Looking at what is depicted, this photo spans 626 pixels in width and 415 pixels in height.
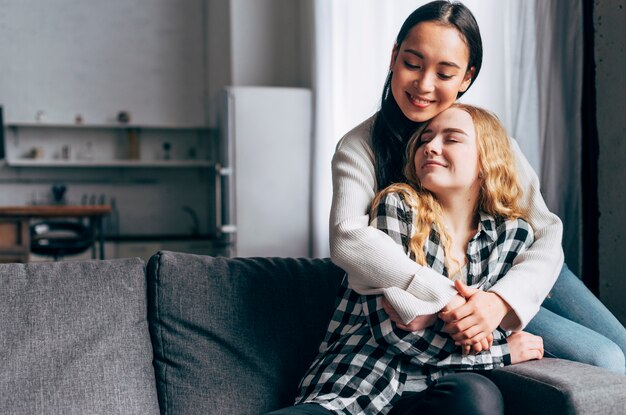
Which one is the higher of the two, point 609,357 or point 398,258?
point 398,258

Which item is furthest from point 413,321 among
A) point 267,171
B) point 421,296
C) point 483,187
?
point 267,171

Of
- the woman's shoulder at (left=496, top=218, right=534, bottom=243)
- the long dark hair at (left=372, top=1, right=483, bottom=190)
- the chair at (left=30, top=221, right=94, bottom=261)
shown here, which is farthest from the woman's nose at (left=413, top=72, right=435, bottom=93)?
the chair at (left=30, top=221, right=94, bottom=261)

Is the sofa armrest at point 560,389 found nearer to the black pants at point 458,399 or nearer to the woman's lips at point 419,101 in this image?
the black pants at point 458,399

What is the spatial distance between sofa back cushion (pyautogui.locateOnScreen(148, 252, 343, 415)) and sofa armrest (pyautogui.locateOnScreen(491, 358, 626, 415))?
49 cm

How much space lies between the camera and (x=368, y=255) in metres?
1.46

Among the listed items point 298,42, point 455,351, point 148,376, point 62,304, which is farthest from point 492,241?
point 298,42

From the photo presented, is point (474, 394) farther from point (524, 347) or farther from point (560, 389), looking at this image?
point (524, 347)

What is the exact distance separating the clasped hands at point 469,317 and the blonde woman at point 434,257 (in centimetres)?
1

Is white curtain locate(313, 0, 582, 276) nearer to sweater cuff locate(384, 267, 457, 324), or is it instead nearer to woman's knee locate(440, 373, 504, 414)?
sweater cuff locate(384, 267, 457, 324)

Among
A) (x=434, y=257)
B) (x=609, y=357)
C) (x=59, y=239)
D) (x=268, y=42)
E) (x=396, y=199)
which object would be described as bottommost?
(x=59, y=239)

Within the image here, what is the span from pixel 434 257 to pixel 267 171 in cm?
330

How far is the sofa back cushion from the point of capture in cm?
163

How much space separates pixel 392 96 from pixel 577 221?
3.94 feet

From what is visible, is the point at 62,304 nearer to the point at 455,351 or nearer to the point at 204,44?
the point at 455,351
